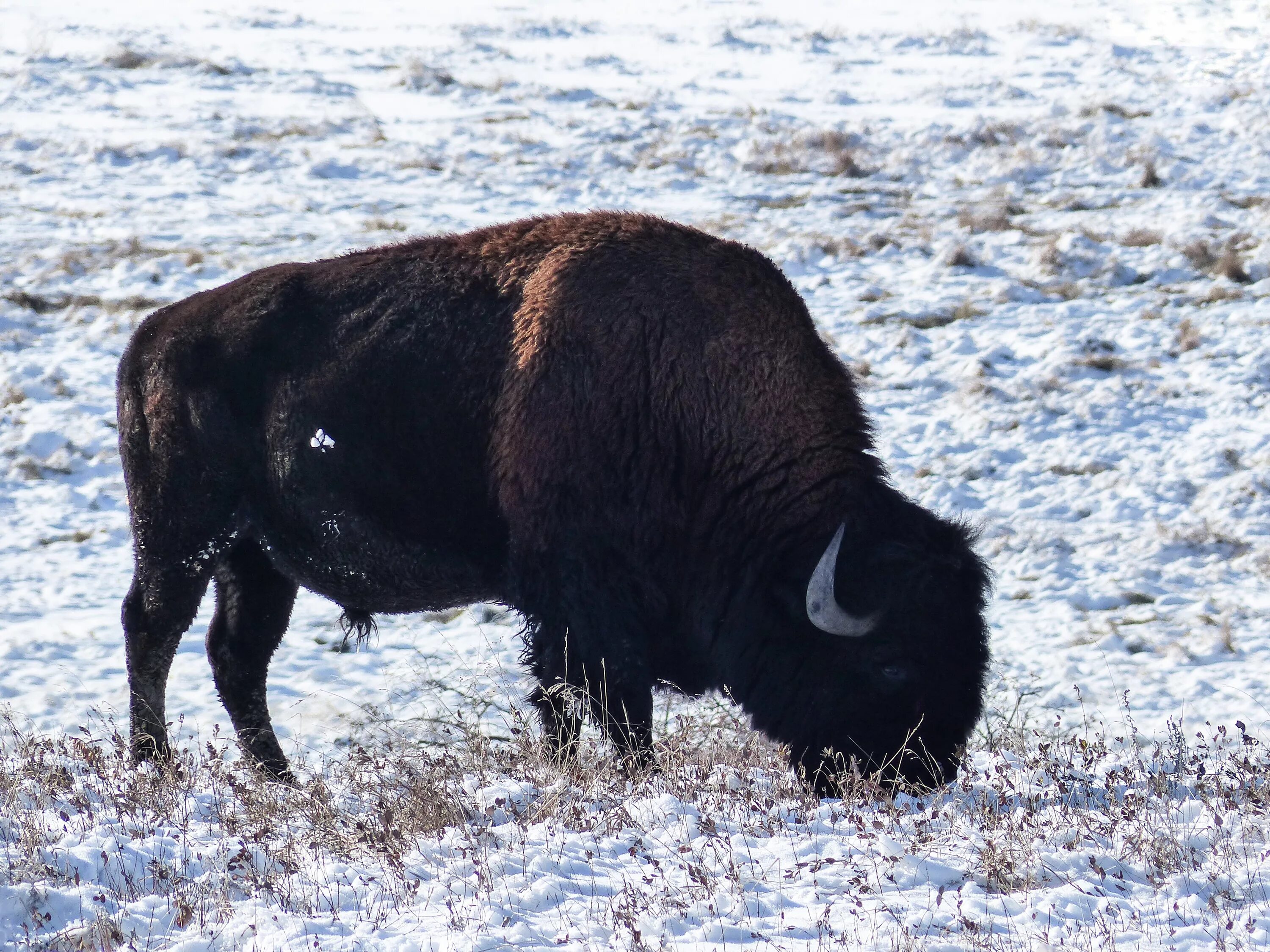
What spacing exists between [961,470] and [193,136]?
1204cm

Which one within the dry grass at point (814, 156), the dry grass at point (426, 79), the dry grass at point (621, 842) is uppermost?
the dry grass at point (426, 79)

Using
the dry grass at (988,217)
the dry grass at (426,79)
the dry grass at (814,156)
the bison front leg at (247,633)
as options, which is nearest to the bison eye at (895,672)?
the bison front leg at (247,633)

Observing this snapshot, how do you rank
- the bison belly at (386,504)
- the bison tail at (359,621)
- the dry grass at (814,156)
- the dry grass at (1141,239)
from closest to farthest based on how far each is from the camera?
1. the bison belly at (386,504)
2. the bison tail at (359,621)
3. the dry grass at (1141,239)
4. the dry grass at (814,156)

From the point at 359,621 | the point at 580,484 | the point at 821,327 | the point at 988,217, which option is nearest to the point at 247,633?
the point at 359,621

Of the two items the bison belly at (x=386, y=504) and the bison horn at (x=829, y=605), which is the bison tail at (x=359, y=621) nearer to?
the bison belly at (x=386, y=504)

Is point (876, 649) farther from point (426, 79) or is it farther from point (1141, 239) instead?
point (426, 79)

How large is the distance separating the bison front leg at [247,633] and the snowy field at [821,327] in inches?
15.5

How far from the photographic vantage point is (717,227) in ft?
47.0

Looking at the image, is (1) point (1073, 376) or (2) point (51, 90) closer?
(1) point (1073, 376)

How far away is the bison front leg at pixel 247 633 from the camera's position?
20.7ft

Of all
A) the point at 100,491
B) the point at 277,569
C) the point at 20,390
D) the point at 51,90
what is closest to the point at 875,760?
the point at 277,569

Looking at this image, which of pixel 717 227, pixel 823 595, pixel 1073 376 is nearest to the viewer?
pixel 823 595

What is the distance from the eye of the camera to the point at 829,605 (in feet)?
16.0

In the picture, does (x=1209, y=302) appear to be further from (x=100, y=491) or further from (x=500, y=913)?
(x=500, y=913)
